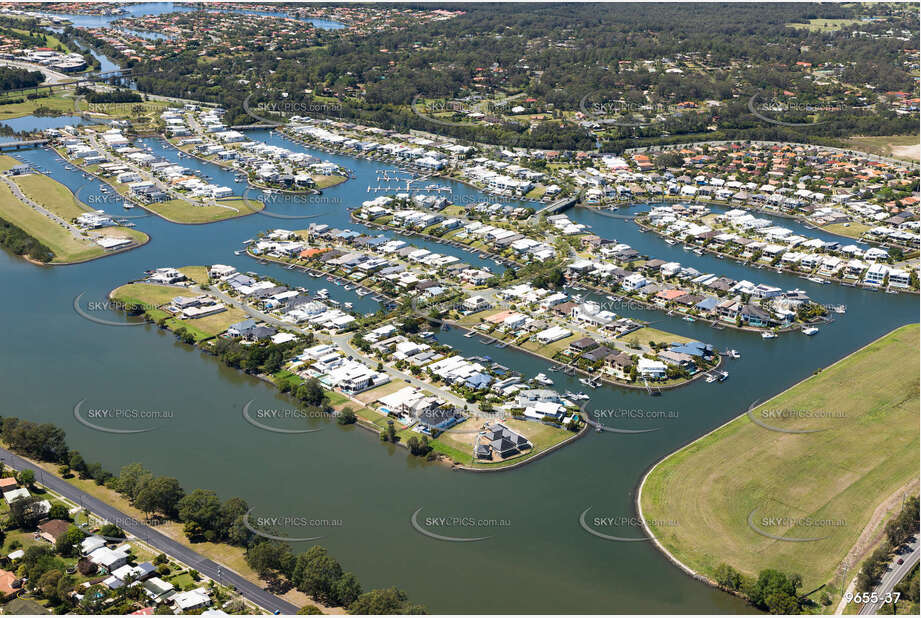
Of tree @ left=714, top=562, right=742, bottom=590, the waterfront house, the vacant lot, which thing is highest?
the vacant lot

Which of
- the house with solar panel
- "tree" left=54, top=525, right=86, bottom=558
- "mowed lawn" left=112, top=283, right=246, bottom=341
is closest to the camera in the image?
"tree" left=54, top=525, right=86, bottom=558

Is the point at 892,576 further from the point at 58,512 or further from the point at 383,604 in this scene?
the point at 58,512

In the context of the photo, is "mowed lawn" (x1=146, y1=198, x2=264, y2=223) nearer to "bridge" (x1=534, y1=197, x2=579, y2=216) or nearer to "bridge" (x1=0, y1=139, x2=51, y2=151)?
"bridge" (x1=534, y1=197, x2=579, y2=216)

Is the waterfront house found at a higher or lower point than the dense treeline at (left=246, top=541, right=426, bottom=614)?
higher

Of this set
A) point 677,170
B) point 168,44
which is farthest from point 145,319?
point 168,44

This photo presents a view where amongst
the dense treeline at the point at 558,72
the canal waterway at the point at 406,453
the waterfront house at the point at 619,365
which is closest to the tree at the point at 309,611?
the canal waterway at the point at 406,453

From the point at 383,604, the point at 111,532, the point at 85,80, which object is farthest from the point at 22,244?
the point at 85,80

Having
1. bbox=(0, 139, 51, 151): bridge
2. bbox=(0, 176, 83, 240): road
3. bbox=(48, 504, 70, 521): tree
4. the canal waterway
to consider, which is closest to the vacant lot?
the canal waterway
